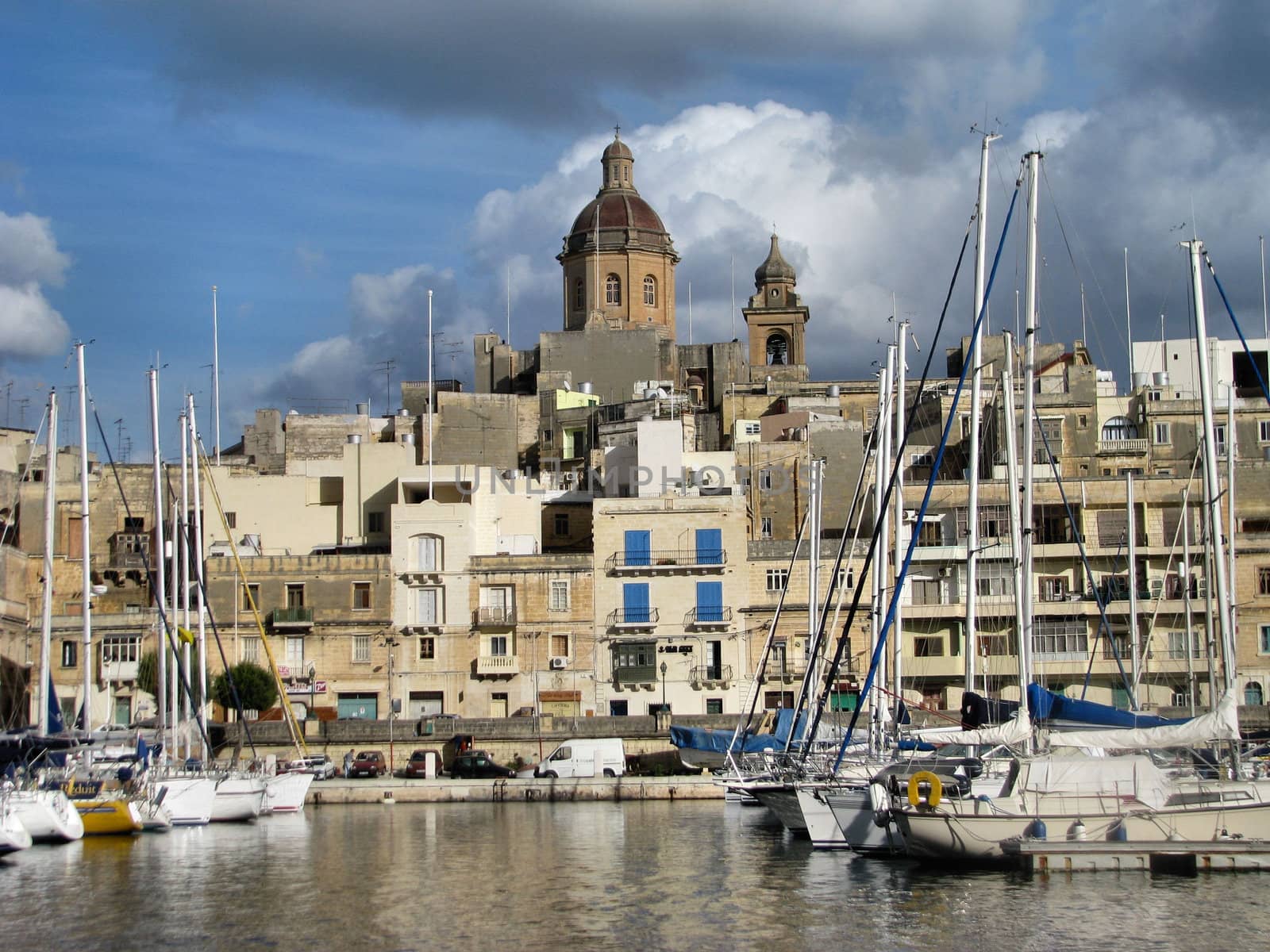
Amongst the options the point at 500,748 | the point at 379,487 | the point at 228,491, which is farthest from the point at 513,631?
the point at 228,491

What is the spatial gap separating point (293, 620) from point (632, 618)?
438 inches

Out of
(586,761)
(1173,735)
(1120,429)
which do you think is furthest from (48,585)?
(1120,429)

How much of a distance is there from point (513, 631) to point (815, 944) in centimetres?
3467

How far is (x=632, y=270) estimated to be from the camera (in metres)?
84.1

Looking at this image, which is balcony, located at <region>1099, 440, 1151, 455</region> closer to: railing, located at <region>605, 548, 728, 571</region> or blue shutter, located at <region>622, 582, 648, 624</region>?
railing, located at <region>605, 548, 728, 571</region>

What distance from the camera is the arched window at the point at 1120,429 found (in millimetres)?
72500

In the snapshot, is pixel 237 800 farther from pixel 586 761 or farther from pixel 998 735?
pixel 998 735

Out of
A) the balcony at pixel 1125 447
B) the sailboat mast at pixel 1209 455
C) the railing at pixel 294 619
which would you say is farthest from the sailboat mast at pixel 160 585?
the balcony at pixel 1125 447

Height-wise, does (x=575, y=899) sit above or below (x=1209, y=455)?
below

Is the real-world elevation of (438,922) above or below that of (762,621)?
below

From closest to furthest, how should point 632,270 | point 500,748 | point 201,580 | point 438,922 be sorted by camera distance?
point 438,922, point 201,580, point 500,748, point 632,270

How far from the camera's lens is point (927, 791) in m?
30.2

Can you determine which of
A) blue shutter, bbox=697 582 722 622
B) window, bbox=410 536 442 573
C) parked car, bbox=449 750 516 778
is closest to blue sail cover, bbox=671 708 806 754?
parked car, bbox=449 750 516 778

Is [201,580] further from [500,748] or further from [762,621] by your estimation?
[762,621]
